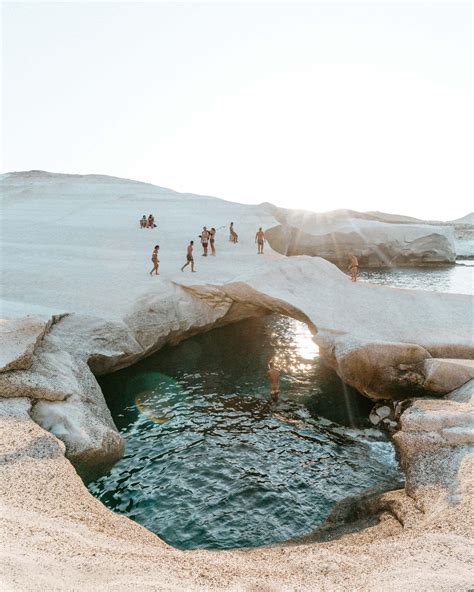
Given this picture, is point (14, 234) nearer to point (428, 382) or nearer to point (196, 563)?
point (428, 382)

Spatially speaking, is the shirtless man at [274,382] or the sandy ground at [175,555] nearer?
the sandy ground at [175,555]

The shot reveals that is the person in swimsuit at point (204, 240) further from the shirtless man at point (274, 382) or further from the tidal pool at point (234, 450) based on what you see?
the shirtless man at point (274, 382)

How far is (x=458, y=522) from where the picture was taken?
8.24 m

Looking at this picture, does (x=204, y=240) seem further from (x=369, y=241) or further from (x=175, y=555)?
(x=369, y=241)

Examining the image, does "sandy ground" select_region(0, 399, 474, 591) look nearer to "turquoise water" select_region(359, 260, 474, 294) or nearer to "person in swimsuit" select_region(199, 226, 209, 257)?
"person in swimsuit" select_region(199, 226, 209, 257)

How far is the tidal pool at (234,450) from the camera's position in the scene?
11.3 metres

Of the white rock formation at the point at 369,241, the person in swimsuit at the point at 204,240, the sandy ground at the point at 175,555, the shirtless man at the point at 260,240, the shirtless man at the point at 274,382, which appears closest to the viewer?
the sandy ground at the point at 175,555

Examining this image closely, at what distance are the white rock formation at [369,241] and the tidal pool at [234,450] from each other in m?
33.5

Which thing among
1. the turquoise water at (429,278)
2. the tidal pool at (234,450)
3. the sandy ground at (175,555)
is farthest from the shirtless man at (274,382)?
the turquoise water at (429,278)

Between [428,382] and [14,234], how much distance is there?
3024 centimetres

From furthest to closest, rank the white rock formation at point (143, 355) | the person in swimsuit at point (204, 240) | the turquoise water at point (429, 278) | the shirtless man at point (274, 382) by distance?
the turquoise water at point (429, 278) < the person in swimsuit at point (204, 240) < the shirtless man at point (274, 382) < the white rock formation at point (143, 355)

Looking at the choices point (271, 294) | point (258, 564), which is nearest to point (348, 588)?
point (258, 564)

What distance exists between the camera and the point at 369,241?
174 feet

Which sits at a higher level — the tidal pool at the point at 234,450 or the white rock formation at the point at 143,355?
the white rock formation at the point at 143,355
